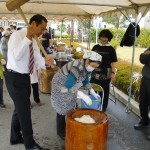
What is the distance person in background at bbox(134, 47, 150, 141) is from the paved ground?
0.43 ft

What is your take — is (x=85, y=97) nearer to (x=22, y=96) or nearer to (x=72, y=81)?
(x=72, y=81)

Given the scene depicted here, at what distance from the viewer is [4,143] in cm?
397

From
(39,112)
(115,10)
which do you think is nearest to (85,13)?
(115,10)

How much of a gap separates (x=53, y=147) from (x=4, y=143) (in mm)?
773

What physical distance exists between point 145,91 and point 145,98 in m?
0.15

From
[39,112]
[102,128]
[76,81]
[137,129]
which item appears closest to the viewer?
[102,128]

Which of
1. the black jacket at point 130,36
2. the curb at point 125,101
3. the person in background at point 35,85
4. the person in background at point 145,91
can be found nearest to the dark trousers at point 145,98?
the person in background at point 145,91

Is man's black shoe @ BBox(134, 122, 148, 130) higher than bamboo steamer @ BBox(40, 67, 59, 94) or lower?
lower

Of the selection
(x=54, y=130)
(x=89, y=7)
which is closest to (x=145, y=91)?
(x=54, y=130)

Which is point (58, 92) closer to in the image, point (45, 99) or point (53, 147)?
point (53, 147)

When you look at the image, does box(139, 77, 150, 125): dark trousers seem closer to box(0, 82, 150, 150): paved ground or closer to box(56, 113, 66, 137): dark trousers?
box(0, 82, 150, 150): paved ground

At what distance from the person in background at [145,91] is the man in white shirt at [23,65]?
172 cm

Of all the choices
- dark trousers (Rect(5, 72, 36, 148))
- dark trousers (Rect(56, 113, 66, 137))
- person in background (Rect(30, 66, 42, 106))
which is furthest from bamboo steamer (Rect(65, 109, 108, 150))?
person in background (Rect(30, 66, 42, 106))

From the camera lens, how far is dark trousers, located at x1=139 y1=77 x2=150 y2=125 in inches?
171
